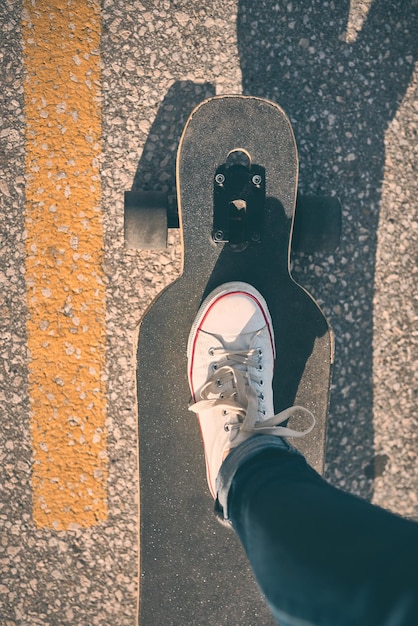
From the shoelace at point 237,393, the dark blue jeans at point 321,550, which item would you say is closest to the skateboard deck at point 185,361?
the shoelace at point 237,393

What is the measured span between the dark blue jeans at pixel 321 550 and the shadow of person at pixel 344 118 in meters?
0.88

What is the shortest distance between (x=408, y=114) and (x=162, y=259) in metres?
1.36

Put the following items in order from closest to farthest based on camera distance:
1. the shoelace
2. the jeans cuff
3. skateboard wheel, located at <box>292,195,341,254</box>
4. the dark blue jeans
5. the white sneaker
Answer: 1. the dark blue jeans
2. the jeans cuff
3. the shoelace
4. the white sneaker
5. skateboard wheel, located at <box>292,195,341,254</box>

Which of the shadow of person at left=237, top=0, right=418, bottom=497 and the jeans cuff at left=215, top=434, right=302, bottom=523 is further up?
the shadow of person at left=237, top=0, right=418, bottom=497

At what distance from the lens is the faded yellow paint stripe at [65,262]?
2.20 meters

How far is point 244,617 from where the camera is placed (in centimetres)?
215

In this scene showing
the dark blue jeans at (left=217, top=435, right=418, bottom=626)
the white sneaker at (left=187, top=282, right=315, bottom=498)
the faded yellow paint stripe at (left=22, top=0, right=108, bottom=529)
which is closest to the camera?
the dark blue jeans at (left=217, top=435, right=418, bottom=626)

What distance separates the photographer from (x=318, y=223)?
2.09m

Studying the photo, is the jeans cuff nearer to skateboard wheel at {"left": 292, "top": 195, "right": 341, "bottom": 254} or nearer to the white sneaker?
the white sneaker

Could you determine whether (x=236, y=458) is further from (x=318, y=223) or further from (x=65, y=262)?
(x=65, y=262)

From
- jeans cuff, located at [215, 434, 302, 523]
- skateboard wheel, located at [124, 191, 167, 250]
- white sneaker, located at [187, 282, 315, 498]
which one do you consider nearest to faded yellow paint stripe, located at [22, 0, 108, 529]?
skateboard wheel, located at [124, 191, 167, 250]

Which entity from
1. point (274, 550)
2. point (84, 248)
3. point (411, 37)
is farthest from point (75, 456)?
point (411, 37)

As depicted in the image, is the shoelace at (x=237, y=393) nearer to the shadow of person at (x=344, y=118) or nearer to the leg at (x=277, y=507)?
the leg at (x=277, y=507)

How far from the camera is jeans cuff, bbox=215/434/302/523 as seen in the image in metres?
1.68
